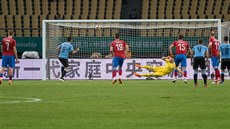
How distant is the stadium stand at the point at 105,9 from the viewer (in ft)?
150

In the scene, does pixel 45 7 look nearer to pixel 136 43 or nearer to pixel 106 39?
pixel 106 39

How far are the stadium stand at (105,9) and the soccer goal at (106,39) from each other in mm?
7067

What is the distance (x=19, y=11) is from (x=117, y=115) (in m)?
35.7

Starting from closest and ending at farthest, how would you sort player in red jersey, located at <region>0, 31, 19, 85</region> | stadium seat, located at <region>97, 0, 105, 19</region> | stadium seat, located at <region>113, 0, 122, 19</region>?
player in red jersey, located at <region>0, 31, 19, 85</region>, stadium seat, located at <region>113, 0, 122, 19</region>, stadium seat, located at <region>97, 0, 105, 19</region>

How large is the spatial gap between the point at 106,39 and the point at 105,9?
8.26m

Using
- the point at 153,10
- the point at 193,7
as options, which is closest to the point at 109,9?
the point at 153,10

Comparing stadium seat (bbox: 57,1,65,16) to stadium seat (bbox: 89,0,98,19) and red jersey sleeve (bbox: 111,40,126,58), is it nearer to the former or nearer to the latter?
stadium seat (bbox: 89,0,98,19)

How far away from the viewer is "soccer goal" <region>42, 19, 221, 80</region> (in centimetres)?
3594

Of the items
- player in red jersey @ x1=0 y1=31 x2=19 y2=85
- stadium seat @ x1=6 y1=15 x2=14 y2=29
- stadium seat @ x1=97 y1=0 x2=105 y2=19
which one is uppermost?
stadium seat @ x1=97 y1=0 x2=105 y2=19

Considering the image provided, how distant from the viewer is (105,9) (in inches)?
1823

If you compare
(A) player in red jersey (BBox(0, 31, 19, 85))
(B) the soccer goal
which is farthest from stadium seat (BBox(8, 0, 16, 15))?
(A) player in red jersey (BBox(0, 31, 19, 85))

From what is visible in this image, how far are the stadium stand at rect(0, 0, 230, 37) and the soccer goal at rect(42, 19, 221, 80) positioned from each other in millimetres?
7067

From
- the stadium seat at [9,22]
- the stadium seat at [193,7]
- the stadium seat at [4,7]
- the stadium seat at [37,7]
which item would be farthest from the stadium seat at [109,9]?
the stadium seat at [4,7]

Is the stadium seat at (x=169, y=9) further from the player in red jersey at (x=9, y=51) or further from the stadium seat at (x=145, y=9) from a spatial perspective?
the player in red jersey at (x=9, y=51)
